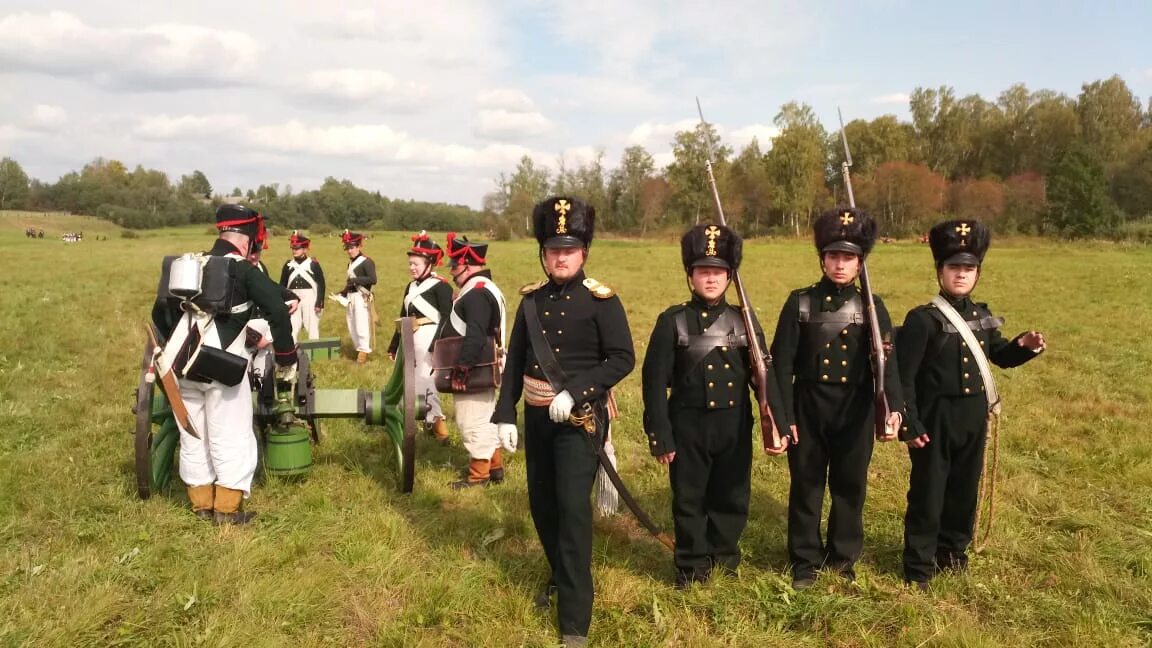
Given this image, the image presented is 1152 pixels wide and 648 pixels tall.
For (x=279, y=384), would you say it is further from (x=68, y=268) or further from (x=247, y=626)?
(x=68, y=268)

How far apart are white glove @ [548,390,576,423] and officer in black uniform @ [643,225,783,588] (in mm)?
599

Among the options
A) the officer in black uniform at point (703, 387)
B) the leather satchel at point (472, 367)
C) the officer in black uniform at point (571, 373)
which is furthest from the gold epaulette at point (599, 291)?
the leather satchel at point (472, 367)

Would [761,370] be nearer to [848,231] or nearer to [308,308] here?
[848,231]

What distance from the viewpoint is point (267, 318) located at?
526 centimetres

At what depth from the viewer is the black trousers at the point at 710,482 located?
4.20 metres

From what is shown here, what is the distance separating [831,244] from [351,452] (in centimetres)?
476

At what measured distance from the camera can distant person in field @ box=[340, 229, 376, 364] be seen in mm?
11703

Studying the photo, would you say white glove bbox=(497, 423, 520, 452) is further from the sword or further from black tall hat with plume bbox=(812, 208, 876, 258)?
the sword

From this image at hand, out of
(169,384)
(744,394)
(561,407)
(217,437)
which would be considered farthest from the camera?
(217,437)

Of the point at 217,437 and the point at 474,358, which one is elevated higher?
the point at 474,358

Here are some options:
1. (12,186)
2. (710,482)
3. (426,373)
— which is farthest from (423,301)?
(12,186)

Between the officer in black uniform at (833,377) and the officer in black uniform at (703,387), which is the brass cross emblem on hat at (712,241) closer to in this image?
the officer in black uniform at (703,387)

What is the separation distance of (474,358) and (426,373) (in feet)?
7.04

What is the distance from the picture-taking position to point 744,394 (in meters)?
4.21
